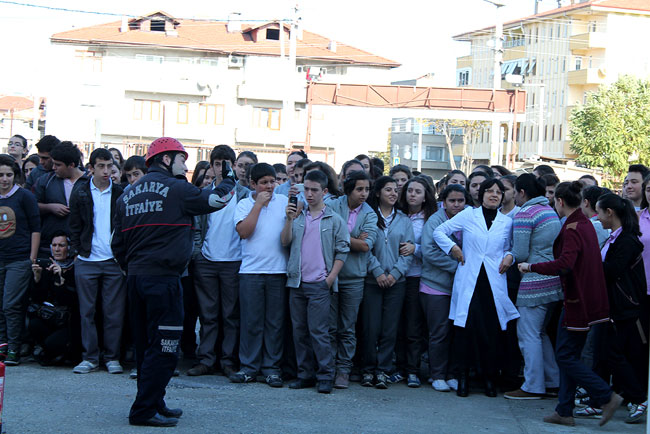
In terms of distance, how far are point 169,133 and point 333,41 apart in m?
15.8

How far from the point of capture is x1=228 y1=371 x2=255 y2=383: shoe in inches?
346

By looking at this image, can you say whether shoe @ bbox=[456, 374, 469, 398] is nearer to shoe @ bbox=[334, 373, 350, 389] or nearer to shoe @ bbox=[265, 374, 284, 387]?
shoe @ bbox=[334, 373, 350, 389]

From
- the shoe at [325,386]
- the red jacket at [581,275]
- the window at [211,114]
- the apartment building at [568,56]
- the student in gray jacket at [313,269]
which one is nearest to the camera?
the red jacket at [581,275]

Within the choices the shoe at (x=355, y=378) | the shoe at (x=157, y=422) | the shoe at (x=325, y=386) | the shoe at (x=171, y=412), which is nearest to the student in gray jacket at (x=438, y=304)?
the shoe at (x=355, y=378)

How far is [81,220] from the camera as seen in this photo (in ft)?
30.3

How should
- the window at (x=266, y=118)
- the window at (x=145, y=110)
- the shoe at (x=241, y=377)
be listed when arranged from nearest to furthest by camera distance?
1. the shoe at (x=241, y=377)
2. the window at (x=145, y=110)
3. the window at (x=266, y=118)

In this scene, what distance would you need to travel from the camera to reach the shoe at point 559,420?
7.63 meters

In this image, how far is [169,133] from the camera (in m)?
61.8

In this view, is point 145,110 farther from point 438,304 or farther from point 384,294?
point 438,304

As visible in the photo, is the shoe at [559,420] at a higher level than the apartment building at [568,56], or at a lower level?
lower

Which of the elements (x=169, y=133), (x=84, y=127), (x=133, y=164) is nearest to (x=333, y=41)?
(x=169, y=133)

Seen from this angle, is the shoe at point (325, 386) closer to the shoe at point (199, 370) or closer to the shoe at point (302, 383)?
the shoe at point (302, 383)

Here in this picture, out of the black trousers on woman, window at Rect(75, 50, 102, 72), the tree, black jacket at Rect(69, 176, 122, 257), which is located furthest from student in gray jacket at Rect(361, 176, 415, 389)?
window at Rect(75, 50, 102, 72)

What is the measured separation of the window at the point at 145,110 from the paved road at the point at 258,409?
54.5 m
